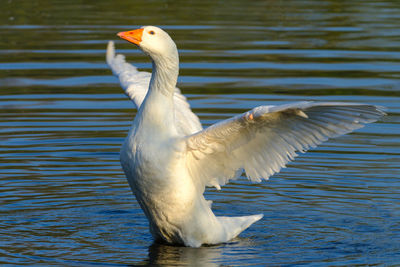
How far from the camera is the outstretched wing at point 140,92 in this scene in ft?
33.3

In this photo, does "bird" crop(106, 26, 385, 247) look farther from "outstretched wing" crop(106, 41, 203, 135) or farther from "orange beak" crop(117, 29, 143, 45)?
"outstretched wing" crop(106, 41, 203, 135)

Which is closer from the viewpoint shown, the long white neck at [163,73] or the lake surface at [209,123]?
the long white neck at [163,73]

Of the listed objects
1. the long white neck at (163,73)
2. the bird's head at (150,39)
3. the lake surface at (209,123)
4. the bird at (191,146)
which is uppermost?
the bird's head at (150,39)

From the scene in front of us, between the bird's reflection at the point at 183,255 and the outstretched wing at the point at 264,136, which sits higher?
the outstretched wing at the point at 264,136

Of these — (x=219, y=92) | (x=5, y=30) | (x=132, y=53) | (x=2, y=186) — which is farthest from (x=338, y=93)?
(x=5, y=30)

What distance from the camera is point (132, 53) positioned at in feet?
63.0

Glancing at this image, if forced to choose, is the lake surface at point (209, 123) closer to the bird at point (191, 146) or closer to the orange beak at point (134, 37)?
the bird at point (191, 146)

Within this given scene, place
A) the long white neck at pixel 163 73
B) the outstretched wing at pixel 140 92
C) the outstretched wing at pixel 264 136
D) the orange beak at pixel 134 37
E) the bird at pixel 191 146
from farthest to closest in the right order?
the outstretched wing at pixel 140 92 → the long white neck at pixel 163 73 → the orange beak at pixel 134 37 → the bird at pixel 191 146 → the outstretched wing at pixel 264 136

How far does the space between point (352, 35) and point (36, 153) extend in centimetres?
1056

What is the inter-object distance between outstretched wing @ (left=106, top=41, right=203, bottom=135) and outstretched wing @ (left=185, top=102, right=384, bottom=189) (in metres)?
1.12

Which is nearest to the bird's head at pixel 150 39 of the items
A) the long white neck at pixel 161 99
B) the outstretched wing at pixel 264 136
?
the long white neck at pixel 161 99

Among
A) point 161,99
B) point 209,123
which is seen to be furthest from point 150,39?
point 209,123

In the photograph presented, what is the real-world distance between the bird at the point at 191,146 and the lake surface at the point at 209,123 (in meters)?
0.39

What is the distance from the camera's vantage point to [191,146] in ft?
28.1
